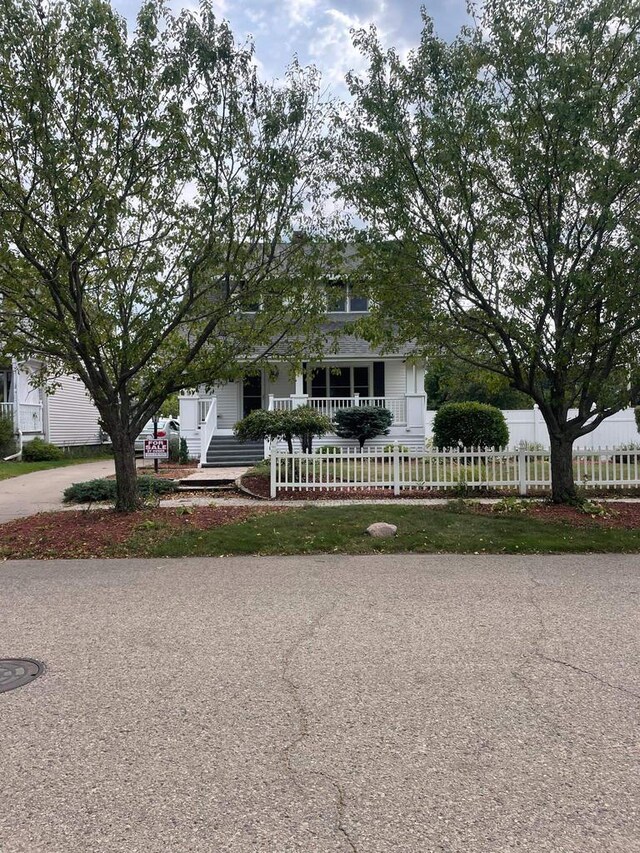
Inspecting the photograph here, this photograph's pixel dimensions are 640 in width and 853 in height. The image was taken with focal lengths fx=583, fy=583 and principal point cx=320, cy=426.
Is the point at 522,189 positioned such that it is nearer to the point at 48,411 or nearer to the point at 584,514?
the point at 584,514

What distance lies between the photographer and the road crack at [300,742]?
241 centimetres

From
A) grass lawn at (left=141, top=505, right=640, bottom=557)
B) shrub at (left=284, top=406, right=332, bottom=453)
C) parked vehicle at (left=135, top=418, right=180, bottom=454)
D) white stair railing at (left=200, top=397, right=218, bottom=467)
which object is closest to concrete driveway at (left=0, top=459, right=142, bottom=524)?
parked vehicle at (left=135, top=418, right=180, bottom=454)

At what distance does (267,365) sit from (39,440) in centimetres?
1472

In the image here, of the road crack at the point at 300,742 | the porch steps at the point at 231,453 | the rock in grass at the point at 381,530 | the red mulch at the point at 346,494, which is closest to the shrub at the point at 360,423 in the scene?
the porch steps at the point at 231,453

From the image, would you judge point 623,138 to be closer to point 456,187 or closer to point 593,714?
point 456,187

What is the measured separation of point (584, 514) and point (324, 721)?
7521 millimetres

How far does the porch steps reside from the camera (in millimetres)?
17062

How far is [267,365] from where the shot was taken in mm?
10492

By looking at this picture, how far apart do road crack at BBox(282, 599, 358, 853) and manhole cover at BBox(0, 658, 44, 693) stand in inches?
65.7

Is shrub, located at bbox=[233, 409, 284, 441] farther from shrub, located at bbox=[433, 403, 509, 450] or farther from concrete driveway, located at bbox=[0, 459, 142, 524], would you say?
shrub, located at bbox=[433, 403, 509, 450]

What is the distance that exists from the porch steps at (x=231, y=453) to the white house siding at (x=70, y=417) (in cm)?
869

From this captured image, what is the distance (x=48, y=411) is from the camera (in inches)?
930

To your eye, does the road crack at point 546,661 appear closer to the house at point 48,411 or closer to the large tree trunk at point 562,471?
the large tree trunk at point 562,471

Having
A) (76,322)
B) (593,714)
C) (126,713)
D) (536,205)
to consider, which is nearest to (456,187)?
(536,205)
